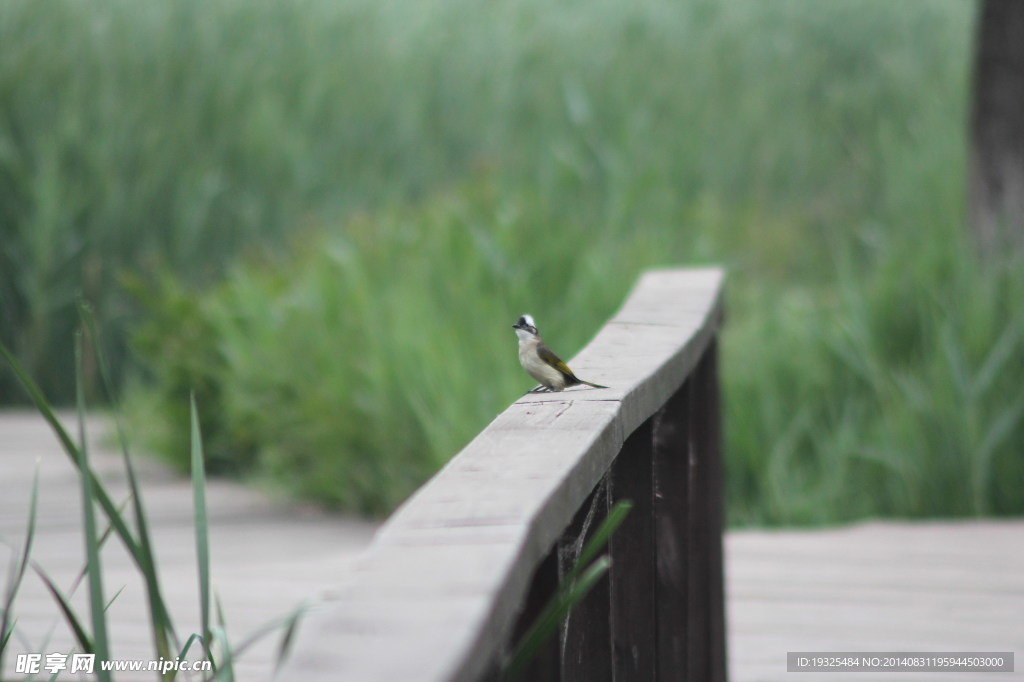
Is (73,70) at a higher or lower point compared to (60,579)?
higher

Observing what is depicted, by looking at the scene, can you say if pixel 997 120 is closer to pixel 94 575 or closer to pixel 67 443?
pixel 67 443

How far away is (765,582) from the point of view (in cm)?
319

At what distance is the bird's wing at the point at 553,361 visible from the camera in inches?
69.6

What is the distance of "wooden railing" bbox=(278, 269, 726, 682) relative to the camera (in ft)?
2.60

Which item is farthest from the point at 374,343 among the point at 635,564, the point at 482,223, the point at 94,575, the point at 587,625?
the point at 94,575

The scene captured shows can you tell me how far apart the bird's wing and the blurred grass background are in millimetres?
1998

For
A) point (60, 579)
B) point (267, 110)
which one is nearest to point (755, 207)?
point (267, 110)

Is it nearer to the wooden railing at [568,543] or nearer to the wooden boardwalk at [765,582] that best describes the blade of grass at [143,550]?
the wooden railing at [568,543]

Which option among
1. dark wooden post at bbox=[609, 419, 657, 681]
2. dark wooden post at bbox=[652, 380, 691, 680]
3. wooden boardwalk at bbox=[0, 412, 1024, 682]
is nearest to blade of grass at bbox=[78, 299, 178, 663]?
dark wooden post at bbox=[609, 419, 657, 681]

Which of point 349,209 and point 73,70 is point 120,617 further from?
point 73,70

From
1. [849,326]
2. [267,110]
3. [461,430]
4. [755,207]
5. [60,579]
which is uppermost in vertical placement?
[267,110]

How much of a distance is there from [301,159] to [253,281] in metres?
2.17

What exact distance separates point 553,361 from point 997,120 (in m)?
4.31

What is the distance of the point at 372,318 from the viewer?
4738 mm
